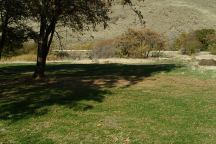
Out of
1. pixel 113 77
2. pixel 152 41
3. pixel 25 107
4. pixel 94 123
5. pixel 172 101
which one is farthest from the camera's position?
pixel 152 41

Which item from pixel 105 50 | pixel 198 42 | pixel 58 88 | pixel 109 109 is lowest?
pixel 109 109

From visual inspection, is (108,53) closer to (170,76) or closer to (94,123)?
(170,76)

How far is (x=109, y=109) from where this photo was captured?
18.3 meters

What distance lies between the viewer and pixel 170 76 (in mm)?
28078

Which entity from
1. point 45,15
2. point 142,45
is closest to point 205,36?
point 142,45

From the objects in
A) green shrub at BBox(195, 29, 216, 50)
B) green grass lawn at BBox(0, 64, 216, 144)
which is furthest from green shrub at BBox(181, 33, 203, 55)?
green grass lawn at BBox(0, 64, 216, 144)

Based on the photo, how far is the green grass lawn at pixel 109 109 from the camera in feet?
48.1

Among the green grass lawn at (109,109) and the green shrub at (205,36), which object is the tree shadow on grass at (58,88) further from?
the green shrub at (205,36)

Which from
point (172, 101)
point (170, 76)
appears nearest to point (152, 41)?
point (170, 76)

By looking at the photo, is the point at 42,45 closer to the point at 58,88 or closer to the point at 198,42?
the point at 58,88

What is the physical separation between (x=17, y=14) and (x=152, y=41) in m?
27.7

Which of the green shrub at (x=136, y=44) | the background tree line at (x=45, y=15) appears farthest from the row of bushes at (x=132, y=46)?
the background tree line at (x=45, y=15)

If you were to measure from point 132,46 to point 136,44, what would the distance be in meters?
0.46

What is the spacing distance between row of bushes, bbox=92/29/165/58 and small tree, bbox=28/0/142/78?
21.8m
